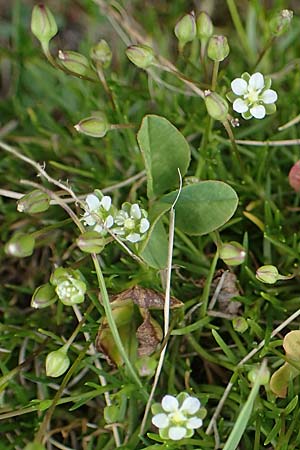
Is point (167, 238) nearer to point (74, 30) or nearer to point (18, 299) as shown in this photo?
point (18, 299)

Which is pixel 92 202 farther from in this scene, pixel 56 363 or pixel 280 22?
pixel 280 22

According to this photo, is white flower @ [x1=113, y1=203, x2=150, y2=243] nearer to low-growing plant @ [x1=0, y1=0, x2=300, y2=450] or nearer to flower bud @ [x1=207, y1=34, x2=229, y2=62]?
low-growing plant @ [x1=0, y1=0, x2=300, y2=450]

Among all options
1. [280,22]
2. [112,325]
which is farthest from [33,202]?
[280,22]

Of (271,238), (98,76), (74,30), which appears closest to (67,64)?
(98,76)

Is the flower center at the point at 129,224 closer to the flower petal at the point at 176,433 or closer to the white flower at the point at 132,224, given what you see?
the white flower at the point at 132,224

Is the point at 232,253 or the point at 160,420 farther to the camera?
the point at 232,253

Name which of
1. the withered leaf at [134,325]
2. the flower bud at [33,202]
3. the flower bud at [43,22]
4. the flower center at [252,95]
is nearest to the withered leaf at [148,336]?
the withered leaf at [134,325]

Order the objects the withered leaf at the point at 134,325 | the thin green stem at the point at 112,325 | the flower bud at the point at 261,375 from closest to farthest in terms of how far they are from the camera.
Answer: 1. the flower bud at the point at 261,375
2. the thin green stem at the point at 112,325
3. the withered leaf at the point at 134,325

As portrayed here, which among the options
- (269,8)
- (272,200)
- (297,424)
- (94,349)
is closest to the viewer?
(297,424)
